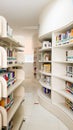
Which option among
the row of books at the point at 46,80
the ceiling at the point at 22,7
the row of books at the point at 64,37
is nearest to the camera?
the row of books at the point at 64,37

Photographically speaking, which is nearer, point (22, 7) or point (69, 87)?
point (69, 87)

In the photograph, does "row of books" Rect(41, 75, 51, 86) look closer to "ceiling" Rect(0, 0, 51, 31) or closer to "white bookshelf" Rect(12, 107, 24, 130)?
"white bookshelf" Rect(12, 107, 24, 130)

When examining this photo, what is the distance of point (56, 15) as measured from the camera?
378 centimetres

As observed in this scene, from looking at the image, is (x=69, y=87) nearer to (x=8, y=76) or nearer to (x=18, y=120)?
(x=18, y=120)

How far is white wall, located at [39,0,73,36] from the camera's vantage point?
3.19 m

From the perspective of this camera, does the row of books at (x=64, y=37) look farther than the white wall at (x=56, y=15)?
Yes

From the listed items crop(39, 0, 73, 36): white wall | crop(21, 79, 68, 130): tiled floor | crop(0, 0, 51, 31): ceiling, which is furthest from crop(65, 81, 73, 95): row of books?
crop(0, 0, 51, 31): ceiling

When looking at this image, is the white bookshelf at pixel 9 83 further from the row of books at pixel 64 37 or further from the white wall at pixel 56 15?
the white wall at pixel 56 15

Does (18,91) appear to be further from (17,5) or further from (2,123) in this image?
(17,5)

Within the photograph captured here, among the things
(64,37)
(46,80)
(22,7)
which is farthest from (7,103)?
(22,7)

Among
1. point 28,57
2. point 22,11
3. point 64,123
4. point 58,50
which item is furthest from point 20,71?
point 28,57

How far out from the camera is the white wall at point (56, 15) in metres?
3.19

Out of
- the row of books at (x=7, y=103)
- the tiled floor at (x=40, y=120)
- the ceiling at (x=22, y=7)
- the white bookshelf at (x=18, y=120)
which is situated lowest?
the tiled floor at (x=40, y=120)

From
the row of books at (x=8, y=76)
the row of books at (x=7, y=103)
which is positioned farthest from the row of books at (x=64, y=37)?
the row of books at (x=7, y=103)
